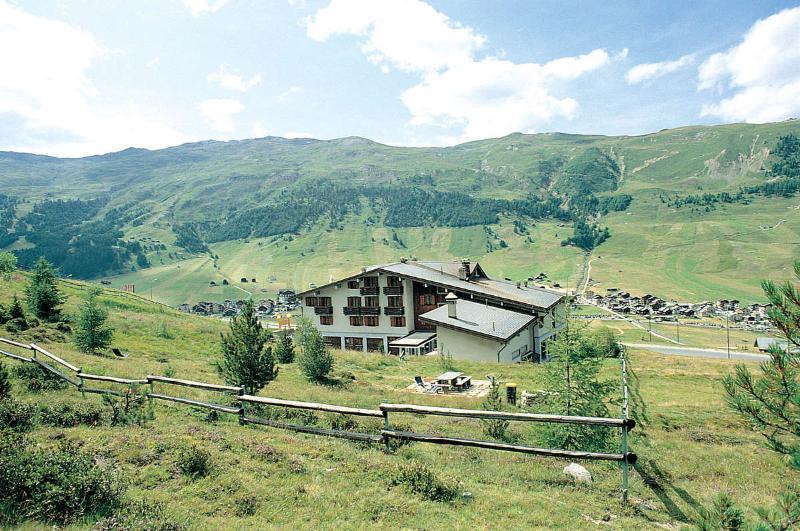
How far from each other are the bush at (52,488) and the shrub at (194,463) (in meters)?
1.37

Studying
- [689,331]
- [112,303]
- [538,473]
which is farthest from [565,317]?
[689,331]

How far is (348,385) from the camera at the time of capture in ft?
88.3

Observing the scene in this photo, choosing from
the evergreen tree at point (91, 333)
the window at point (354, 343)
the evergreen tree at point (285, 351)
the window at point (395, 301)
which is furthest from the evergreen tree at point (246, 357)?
the window at point (354, 343)

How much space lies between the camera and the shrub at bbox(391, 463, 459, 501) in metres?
9.02

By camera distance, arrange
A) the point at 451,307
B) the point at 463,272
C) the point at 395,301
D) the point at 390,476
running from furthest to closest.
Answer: the point at 463,272 < the point at 395,301 < the point at 451,307 < the point at 390,476

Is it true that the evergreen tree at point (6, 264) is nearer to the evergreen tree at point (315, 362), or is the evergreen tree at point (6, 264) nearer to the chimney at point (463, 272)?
the evergreen tree at point (315, 362)

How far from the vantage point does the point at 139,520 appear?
7066 mm

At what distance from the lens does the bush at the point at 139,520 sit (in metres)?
6.79

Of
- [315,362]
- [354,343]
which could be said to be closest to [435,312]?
[354,343]

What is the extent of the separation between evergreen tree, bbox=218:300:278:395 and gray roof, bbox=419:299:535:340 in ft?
88.7

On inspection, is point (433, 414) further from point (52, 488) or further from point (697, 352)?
point (697, 352)

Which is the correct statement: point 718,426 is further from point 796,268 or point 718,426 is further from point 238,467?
point 238,467

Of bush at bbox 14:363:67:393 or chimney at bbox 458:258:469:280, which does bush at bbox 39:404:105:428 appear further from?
chimney at bbox 458:258:469:280

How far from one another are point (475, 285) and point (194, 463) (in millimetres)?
52670
